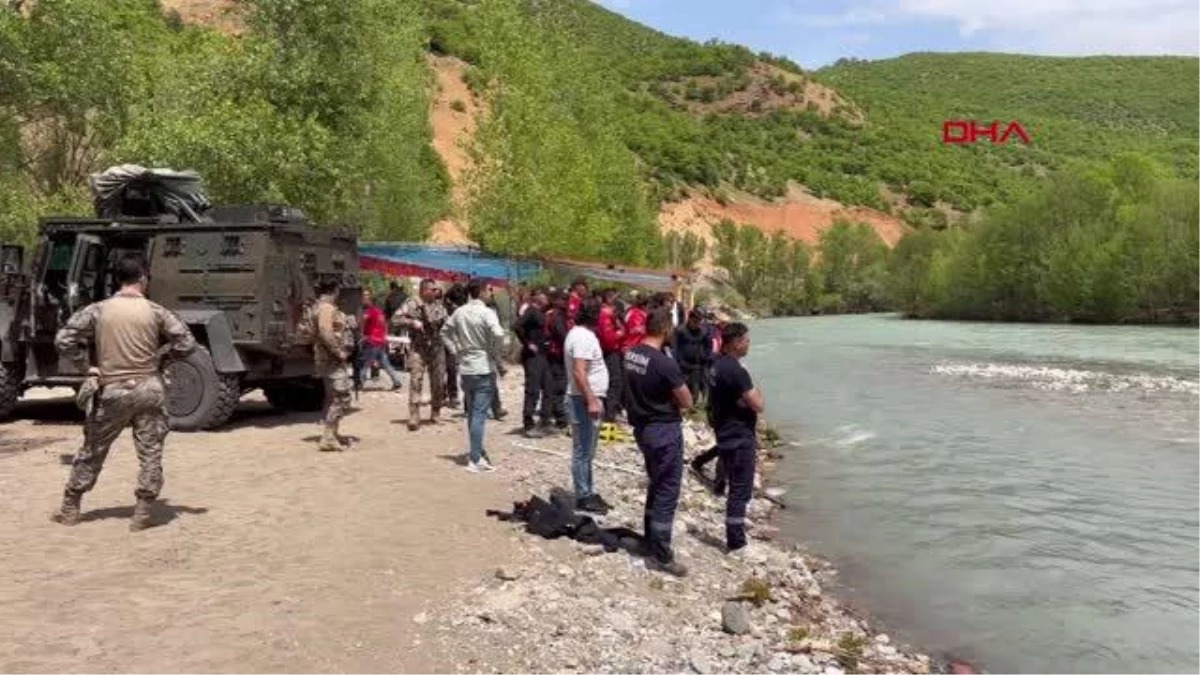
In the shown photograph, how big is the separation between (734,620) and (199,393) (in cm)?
803

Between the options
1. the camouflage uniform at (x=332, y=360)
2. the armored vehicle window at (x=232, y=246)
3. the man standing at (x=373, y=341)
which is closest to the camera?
the camouflage uniform at (x=332, y=360)

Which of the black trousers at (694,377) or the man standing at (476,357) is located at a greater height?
the man standing at (476,357)

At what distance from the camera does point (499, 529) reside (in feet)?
29.2

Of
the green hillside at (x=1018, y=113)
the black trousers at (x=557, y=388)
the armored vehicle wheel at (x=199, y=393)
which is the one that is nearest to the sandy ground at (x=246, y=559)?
the armored vehicle wheel at (x=199, y=393)

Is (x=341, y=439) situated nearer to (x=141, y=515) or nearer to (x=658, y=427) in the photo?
(x=141, y=515)

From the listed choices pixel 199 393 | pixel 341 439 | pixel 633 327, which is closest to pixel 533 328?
pixel 633 327

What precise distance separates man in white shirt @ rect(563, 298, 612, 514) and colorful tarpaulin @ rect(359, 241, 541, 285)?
1308cm

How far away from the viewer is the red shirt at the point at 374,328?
17922 mm

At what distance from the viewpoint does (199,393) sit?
1298 cm

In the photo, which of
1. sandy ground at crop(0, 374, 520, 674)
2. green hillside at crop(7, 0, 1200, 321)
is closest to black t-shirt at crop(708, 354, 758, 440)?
sandy ground at crop(0, 374, 520, 674)

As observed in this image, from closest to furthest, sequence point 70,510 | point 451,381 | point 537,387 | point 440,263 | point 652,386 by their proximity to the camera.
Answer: point 652,386
point 70,510
point 537,387
point 451,381
point 440,263

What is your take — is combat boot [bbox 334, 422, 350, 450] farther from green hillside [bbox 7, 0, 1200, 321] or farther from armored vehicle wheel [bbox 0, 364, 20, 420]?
green hillside [bbox 7, 0, 1200, 321]

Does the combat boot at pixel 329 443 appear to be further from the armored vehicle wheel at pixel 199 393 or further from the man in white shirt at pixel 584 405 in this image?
the man in white shirt at pixel 584 405

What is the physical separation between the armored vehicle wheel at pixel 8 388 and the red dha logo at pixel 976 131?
139 metres
